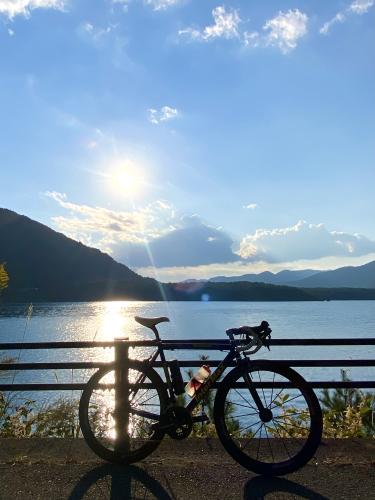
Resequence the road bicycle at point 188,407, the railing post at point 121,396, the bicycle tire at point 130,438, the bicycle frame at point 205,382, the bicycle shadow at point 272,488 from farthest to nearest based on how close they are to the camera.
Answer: the railing post at point 121,396, the bicycle tire at point 130,438, the bicycle frame at point 205,382, the road bicycle at point 188,407, the bicycle shadow at point 272,488

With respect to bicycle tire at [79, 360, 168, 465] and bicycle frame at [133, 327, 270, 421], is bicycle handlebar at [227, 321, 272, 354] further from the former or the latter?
bicycle tire at [79, 360, 168, 465]

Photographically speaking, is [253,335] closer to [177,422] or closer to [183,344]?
[183,344]

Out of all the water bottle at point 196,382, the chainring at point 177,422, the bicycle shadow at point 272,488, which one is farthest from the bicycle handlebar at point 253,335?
the bicycle shadow at point 272,488

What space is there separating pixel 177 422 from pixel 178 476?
0.49 meters

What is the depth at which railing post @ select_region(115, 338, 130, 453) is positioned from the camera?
17.1ft

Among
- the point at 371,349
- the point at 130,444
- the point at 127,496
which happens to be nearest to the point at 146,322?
the point at 130,444

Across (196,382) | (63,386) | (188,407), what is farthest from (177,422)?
(63,386)

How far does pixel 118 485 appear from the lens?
4508mm

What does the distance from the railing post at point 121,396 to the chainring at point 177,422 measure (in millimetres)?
474

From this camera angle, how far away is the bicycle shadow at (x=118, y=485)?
4.27 meters

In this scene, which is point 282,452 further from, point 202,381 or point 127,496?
point 127,496

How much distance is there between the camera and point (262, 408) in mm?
4930

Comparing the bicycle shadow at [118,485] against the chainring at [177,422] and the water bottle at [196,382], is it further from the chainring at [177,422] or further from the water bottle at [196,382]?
the water bottle at [196,382]

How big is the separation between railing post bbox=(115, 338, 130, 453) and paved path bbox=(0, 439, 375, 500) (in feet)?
0.90
